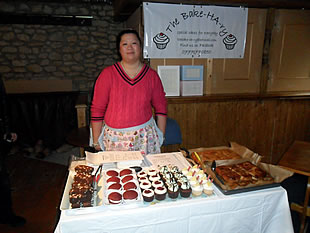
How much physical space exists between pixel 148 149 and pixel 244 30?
2353 mm

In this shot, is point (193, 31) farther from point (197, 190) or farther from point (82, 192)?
point (82, 192)

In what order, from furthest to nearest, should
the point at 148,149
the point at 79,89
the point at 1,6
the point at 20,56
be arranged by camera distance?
the point at 79,89
the point at 20,56
the point at 1,6
the point at 148,149

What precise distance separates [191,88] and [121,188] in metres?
2.26

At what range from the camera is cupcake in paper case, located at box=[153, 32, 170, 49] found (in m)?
2.98

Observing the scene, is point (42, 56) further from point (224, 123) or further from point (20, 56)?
point (224, 123)

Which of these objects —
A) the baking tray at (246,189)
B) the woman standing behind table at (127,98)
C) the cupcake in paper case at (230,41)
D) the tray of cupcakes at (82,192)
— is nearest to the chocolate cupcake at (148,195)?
the tray of cupcakes at (82,192)

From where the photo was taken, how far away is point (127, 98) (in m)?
1.83

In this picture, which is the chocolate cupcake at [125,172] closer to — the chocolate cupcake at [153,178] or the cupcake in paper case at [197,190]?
the chocolate cupcake at [153,178]

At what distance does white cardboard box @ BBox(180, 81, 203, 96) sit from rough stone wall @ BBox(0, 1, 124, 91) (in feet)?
8.58

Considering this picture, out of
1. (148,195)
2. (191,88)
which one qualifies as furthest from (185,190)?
(191,88)

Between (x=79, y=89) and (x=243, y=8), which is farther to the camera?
(x=79, y=89)

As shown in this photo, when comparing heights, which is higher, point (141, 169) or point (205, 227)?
point (141, 169)

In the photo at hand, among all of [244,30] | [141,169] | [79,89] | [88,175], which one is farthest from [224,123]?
[79,89]

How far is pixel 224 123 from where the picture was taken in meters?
3.37
